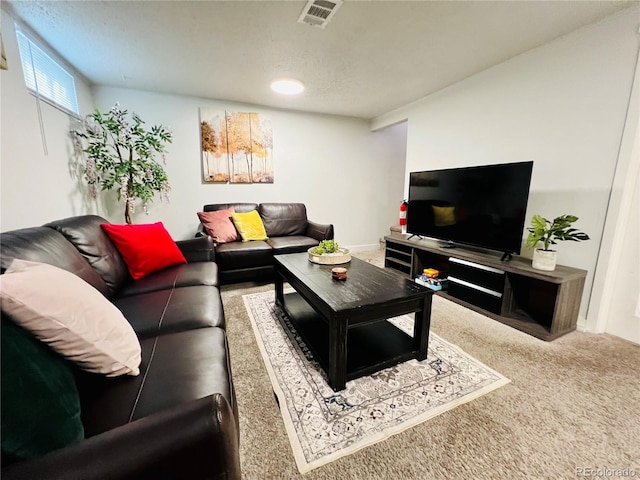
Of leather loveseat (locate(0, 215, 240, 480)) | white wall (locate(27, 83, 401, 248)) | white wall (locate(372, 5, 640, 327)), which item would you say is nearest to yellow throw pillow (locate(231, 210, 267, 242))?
white wall (locate(27, 83, 401, 248))

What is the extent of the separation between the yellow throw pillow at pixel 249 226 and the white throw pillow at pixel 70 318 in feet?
7.40

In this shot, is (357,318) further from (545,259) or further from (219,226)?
(219,226)

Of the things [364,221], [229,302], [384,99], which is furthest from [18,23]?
[364,221]

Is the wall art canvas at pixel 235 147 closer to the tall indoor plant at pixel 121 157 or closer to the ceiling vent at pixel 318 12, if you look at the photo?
the tall indoor plant at pixel 121 157

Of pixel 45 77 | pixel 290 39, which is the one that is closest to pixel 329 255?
pixel 290 39

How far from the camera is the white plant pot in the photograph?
1.96 metres

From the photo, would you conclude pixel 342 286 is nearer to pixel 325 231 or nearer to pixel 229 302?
pixel 229 302

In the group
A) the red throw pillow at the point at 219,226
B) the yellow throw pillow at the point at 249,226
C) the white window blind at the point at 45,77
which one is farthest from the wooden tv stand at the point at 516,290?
the white window blind at the point at 45,77

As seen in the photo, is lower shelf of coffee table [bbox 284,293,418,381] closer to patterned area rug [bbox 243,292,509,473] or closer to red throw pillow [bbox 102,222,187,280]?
patterned area rug [bbox 243,292,509,473]

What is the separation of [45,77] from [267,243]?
2315 mm

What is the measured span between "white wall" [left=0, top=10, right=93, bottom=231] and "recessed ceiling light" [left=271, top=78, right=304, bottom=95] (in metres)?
2.02

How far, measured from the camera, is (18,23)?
1.88m

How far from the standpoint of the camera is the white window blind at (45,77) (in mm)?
1952

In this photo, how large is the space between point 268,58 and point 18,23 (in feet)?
5.77
